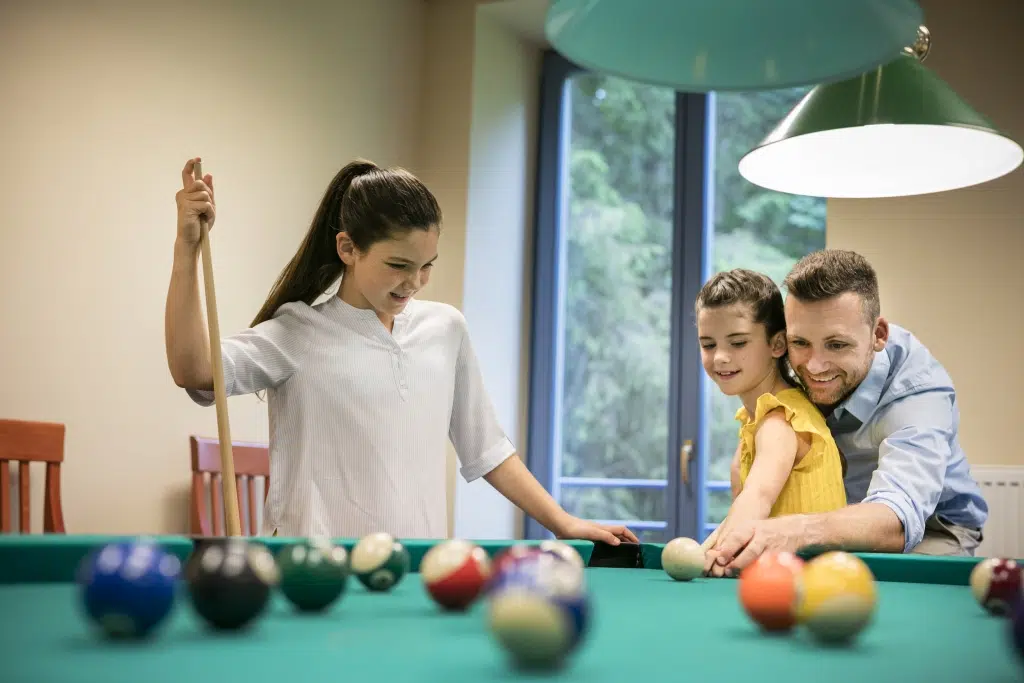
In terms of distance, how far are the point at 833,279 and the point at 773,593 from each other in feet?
4.45

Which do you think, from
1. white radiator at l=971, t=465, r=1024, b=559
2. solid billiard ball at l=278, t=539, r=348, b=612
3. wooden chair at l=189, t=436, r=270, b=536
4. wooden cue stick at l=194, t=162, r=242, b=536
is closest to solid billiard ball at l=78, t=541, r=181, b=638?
solid billiard ball at l=278, t=539, r=348, b=612

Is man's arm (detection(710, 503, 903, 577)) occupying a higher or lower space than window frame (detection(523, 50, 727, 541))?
lower

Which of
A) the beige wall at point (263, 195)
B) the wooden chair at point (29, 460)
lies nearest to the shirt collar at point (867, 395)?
the beige wall at point (263, 195)

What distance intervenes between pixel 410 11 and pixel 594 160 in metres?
1.26

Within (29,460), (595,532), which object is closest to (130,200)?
(29,460)

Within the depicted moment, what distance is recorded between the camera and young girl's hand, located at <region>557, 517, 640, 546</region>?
209cm

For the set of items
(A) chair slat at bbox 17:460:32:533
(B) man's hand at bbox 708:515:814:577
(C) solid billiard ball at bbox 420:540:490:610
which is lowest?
(A) chair slat at bbox 17:460:32:533

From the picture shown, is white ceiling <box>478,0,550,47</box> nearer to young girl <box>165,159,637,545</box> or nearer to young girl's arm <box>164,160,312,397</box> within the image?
young girl <box>165,159,637,545</box>

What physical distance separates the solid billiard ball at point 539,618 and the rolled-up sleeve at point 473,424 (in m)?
1.77

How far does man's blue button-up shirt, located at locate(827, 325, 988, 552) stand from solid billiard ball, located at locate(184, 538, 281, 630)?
156 cm

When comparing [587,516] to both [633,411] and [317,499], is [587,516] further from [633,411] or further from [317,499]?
[317,499]

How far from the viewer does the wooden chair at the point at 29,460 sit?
2947 millimetres

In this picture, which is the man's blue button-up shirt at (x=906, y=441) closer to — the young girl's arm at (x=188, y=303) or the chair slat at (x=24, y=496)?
the young girl's arm at (x=188, y=303)

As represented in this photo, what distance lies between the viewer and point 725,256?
5.33 metres
